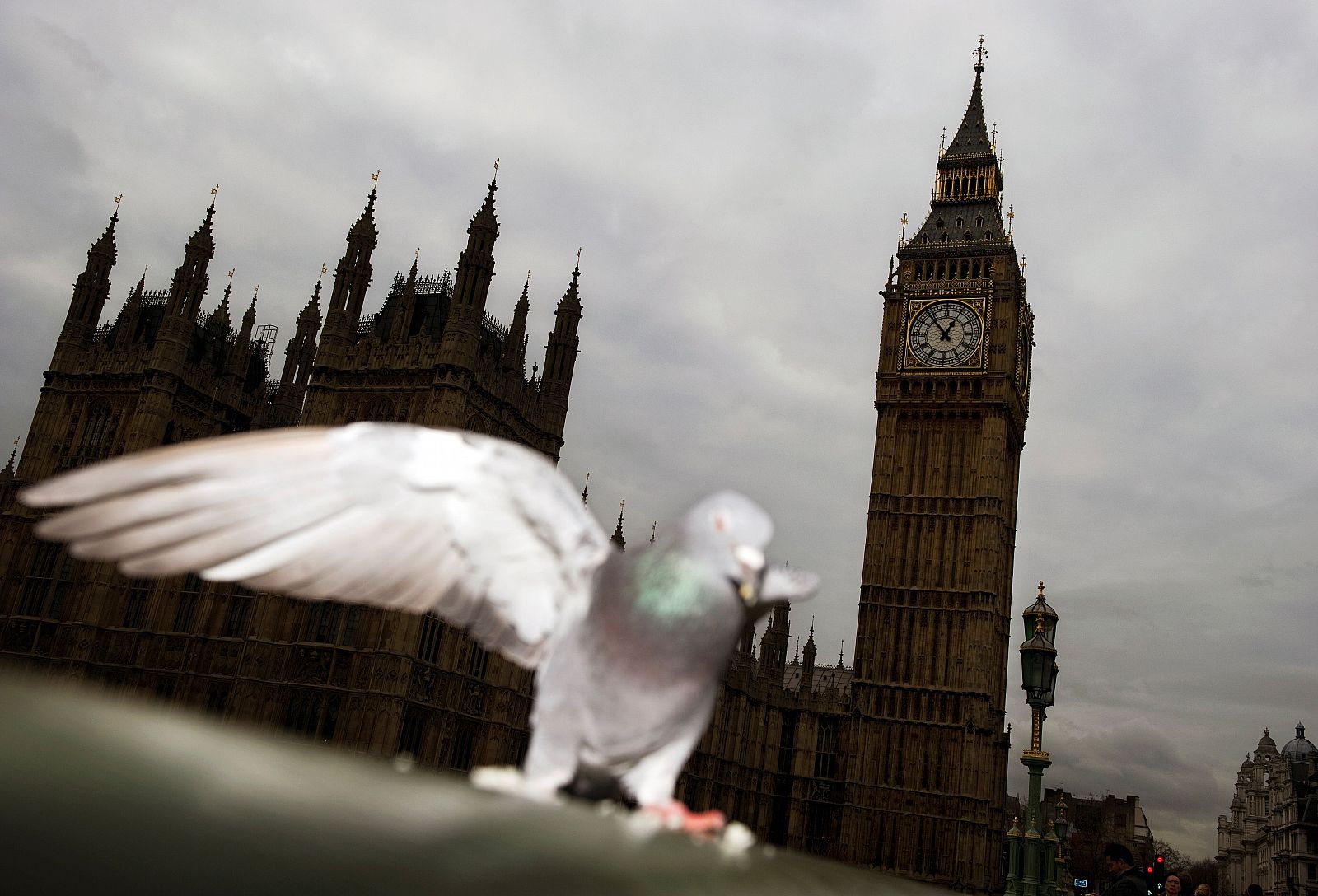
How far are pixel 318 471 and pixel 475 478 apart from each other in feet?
1.47

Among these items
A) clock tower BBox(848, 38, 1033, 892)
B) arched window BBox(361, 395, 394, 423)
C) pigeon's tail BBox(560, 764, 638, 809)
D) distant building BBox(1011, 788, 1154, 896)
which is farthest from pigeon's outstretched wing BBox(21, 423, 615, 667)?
distant building BBox(1011, 788, 1154, 896)

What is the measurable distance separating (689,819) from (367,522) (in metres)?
1.09

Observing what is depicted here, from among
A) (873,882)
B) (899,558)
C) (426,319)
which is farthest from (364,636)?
(873,882)

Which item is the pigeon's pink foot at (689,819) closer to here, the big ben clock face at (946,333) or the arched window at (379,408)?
the arched window at (379,408)

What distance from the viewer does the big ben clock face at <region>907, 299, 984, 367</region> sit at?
48094 millimetres

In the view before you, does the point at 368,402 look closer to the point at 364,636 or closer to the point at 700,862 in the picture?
the point at 364,636

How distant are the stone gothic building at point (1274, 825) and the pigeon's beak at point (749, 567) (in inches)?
2064

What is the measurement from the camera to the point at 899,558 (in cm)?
4612

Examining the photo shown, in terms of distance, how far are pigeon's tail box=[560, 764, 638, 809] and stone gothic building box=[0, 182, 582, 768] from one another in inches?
995

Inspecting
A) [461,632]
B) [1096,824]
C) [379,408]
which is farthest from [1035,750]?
[1096,824]

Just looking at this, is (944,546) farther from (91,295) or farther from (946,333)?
(91,295)

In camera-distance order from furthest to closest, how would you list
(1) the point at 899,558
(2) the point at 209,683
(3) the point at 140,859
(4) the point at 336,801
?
1. (1) the point at 899,558
2. (2) the point at 209,683
3. (4) the point at 336,801
4. (3) the point at 140,859

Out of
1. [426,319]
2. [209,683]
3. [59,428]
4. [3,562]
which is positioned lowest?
[209,683]

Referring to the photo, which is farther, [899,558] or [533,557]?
[899,558]
